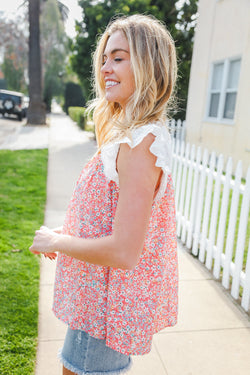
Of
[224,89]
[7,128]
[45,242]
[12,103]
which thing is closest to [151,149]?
[45,242]

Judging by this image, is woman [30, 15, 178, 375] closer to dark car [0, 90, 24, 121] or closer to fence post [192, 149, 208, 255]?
fence post [192, 149, 208, 255]

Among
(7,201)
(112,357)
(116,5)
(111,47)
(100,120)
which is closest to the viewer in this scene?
(111,47)

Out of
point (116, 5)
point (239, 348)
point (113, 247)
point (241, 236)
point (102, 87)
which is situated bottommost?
point (239, 348)

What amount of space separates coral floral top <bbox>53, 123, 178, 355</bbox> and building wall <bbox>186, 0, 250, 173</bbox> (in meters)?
7.29

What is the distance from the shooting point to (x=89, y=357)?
1211mm

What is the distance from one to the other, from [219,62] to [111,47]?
30.9ft

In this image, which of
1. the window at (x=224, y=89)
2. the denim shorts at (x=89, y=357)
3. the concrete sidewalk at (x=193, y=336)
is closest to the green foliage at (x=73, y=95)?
the window at (x=224, y=89)

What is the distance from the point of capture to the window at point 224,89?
29.3ft

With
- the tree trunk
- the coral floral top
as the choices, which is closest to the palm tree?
the tree trunk

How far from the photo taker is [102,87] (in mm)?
1335

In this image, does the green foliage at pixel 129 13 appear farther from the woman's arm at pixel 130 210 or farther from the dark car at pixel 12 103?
the woman's arm at pixel 130 210

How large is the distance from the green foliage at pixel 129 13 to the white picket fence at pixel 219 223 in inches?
306

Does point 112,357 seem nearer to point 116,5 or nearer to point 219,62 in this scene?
point 219,62

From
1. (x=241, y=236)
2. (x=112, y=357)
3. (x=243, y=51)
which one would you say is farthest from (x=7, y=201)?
(x=243, y=51)
